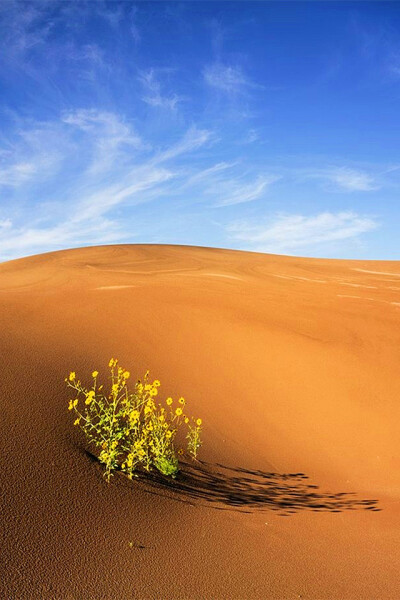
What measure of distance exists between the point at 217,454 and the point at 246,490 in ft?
2.11

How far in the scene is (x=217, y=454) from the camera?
14.6ft

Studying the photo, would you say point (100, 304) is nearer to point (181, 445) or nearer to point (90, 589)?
point (181, 445)

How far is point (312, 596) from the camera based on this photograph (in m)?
2.54

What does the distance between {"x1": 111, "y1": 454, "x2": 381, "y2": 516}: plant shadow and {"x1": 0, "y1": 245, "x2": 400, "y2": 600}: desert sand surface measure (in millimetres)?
18

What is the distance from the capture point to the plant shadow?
3.59m

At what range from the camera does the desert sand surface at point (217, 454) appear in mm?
2643

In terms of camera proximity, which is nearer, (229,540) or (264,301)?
(229,540)

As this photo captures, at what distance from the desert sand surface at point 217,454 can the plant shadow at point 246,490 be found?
0.02 m

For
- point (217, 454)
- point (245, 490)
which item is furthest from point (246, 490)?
point (217, 454)

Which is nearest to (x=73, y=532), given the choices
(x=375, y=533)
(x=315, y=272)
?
(x=375, y=533)

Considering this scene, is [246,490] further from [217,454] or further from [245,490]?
[217,454]

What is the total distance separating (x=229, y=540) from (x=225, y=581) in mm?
452

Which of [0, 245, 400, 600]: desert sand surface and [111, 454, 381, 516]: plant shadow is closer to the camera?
[0, 245, 400, 600]: desert sand surface

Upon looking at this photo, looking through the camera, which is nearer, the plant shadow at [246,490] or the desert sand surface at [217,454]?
the desert sand surface at [217,454]
